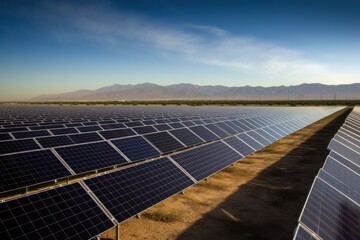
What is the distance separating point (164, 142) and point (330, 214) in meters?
10.4

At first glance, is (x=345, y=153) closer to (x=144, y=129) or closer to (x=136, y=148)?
(x=136, y=148)

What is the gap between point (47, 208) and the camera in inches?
241

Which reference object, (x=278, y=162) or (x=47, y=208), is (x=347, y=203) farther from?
(x=278, y=162)

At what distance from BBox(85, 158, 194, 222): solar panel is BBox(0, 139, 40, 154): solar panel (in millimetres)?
6135

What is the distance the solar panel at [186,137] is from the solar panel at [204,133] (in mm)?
626

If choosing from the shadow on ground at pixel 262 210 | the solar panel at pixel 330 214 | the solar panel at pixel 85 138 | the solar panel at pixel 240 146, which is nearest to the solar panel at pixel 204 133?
the solar panel at pixel 240 146

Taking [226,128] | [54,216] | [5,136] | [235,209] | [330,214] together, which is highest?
[330,214]

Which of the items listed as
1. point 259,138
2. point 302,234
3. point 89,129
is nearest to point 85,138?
point 89,129

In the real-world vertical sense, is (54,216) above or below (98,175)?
below

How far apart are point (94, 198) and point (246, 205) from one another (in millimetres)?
6553

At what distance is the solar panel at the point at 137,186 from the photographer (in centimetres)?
730

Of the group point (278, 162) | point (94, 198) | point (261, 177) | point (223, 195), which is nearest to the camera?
point (94, 198)

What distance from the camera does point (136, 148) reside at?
44.1 ft

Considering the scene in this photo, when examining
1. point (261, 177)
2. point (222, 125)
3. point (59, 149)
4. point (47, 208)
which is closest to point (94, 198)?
point (47, 208)
